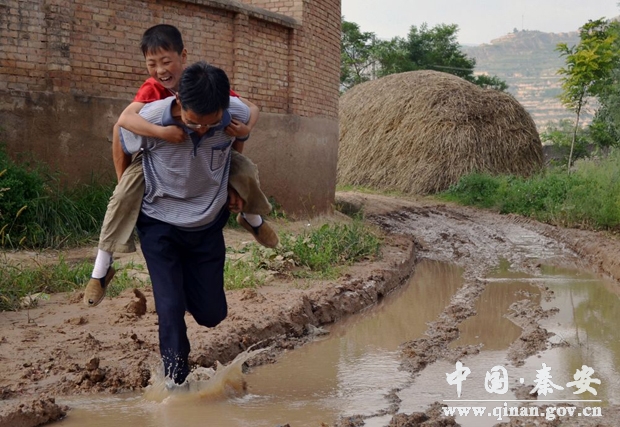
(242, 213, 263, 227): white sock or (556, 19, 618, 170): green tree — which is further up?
(556, 19, 618, 170): green tree

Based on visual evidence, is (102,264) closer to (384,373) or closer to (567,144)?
(384,373)

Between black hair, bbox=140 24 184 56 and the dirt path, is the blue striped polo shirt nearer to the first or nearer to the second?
black hair, bbox=140 24 184 56

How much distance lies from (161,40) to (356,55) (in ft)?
98.2

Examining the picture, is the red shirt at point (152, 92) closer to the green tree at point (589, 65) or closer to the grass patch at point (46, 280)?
the grass patch at point (46, 280)

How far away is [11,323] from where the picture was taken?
19.2ft

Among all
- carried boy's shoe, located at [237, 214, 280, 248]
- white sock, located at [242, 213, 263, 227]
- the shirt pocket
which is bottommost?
carried boy's shoe, located at [237, 214, 280, 248]

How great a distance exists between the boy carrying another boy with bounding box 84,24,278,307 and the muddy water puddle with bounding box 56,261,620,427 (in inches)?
28.9

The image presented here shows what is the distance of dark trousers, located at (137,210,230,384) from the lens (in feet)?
12.8

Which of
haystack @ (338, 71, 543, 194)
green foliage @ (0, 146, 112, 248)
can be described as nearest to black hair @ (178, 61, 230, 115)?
green foliage @ (0, 146, 112, 248)

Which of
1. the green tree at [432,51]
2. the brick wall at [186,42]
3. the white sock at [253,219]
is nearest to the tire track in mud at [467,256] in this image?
the white sock at [253,219]

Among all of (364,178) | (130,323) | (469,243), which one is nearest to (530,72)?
(364,178)

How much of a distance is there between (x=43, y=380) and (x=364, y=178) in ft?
52.6

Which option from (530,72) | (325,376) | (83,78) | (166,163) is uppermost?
(530,72)

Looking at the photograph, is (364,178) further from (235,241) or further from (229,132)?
(229,132)
